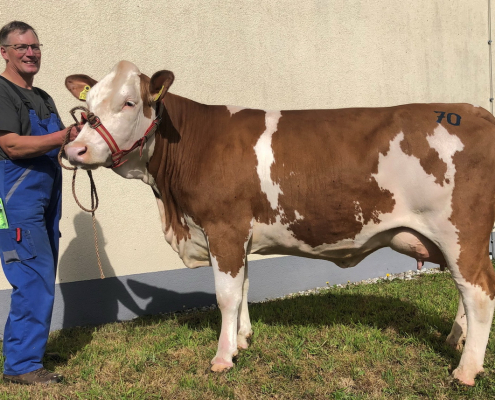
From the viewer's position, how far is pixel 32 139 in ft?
11.0

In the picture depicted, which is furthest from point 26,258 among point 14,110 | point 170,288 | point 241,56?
point 241,56

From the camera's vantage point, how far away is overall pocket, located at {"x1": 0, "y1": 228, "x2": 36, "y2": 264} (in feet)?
11.4

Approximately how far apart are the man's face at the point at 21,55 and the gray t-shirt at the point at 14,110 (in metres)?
0.16

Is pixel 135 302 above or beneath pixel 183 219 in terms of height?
beneath

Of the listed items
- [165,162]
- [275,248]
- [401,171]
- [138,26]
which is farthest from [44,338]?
[138,26]

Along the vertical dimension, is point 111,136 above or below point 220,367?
above

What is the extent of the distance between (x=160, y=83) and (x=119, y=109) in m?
0.36

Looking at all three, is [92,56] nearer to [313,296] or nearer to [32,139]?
[32,139]

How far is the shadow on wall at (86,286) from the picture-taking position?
5297 millimetres

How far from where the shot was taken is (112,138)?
10.8ft

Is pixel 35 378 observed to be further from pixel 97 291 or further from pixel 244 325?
pixel 97 291

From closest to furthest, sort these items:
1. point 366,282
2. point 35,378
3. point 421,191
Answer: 1. point 421,191
2. point 35,378
3. point 366,282

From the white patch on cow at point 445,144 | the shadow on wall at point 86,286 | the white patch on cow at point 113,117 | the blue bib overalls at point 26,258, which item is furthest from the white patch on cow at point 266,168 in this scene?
the shadow on wall at point 86,286

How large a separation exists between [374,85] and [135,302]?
4726 mm
